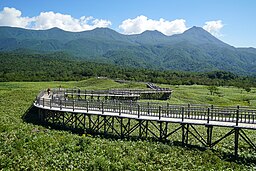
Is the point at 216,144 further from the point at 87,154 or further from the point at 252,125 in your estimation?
the point at 87,154

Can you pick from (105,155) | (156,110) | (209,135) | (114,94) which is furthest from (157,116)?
(114,94)

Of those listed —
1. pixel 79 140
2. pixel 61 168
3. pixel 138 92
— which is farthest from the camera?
pixel 138 92

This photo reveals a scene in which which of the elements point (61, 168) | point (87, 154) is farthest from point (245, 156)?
point (61, 168)

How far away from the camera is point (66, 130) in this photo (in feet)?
125

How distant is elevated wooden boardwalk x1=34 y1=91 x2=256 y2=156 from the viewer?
29047 millimetres

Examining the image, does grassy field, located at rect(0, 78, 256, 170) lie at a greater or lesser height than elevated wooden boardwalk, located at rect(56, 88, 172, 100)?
lesser

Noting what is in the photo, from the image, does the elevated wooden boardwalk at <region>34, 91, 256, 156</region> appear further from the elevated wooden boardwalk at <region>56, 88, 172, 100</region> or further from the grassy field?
the elevated wooden boardwalk at <region>56, 88, 172, 100</region>

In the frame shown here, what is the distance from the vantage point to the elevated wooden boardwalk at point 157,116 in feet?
95.3

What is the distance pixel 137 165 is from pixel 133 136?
1062 cm

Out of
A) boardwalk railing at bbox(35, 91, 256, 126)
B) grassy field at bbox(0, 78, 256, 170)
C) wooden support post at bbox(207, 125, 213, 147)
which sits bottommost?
grassy field at bbox(0, 78, 256, 170)

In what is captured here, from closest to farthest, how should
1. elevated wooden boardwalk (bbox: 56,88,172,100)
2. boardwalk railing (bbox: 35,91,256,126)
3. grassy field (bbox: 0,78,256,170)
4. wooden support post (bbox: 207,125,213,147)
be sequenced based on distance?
grassy field (bbox: 0,78,256,170), wooden support post (bbox: 207,125,213,147), boardwalk railing (bbox: 35,91,256,126), elevated wooden boardwalk (bbox: 56,88,172,100)

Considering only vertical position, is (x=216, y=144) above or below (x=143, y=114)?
below

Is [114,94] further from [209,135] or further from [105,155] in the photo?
[105,155]

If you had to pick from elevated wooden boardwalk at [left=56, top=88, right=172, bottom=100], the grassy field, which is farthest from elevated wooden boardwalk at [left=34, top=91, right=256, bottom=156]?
elevated wooden boardwalk at [left=56, top=88, right=172, bottom=100]
